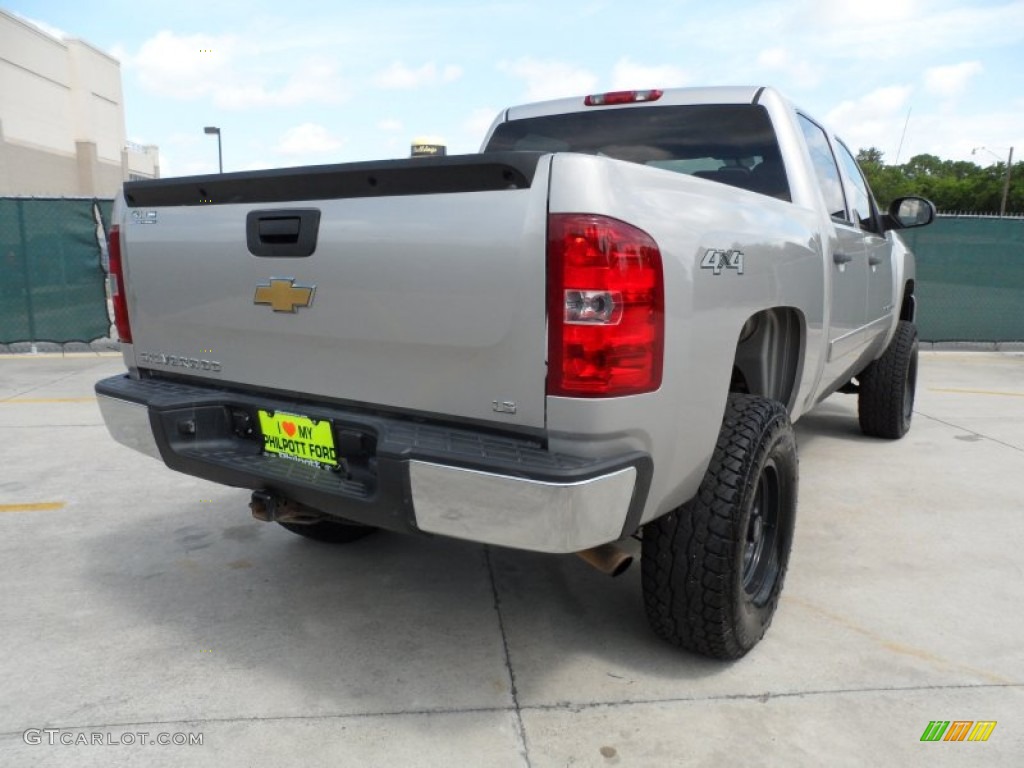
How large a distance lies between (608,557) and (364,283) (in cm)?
108

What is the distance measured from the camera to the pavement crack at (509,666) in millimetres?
2295

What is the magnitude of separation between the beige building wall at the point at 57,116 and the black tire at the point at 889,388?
37161mm

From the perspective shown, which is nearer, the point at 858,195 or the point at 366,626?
the point at 366,626

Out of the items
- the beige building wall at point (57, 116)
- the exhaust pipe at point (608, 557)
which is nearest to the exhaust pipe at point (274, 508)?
the exhaust pipe at point (608, 557)

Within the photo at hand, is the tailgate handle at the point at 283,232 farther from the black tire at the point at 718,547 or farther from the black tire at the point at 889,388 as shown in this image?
the black tire at the point at 889,388

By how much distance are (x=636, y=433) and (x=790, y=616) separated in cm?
143

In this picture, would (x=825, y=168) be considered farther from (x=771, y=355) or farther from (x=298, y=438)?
(x=298, y=438)

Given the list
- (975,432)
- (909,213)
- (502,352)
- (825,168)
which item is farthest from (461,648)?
(975,432)

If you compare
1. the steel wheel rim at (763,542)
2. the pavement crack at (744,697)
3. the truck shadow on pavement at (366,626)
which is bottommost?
the pavement crack at (744,697)

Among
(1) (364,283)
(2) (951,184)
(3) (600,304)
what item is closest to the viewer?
(3) (600,304)

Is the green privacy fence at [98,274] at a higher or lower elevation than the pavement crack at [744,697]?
higher

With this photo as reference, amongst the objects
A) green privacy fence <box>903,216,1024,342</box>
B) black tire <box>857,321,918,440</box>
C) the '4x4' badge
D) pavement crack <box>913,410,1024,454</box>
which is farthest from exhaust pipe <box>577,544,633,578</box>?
green privacy fence <box>903,216,1024,342</box>

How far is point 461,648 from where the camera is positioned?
284cm

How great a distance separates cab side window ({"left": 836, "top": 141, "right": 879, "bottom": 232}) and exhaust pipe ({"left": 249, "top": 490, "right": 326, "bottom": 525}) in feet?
10.1
